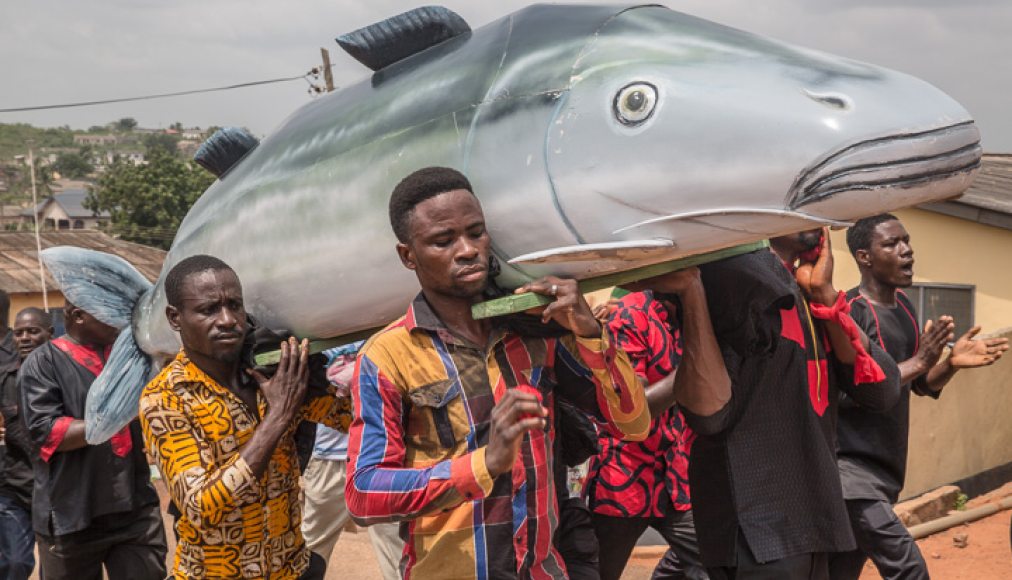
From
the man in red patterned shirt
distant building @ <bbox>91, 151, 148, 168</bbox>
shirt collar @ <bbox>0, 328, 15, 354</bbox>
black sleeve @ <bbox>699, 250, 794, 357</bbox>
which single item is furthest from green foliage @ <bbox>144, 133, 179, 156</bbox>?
black sleeve @ <bbox>699, 250, 794, 357</bbox>

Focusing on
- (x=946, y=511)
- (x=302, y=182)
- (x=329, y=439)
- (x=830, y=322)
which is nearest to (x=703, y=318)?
(x=830, y=322)

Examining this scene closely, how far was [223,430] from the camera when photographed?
2893 millimetres

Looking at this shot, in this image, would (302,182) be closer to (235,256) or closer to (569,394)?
(235,256)

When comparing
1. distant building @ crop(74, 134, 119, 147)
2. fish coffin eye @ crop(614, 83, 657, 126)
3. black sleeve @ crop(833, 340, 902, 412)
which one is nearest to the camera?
fish coffin eye @ crop(614, 83, 657, 126)

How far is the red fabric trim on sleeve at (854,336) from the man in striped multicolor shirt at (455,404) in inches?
42.6

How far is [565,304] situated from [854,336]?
150 centimetres

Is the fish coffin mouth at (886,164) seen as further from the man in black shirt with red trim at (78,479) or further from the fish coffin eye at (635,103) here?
the man in black shirt with red trim at (78,479)

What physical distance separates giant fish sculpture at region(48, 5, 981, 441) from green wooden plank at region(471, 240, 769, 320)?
0.08 metres

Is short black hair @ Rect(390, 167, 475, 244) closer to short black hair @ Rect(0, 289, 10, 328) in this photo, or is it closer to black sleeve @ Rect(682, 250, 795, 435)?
black sleeve @ Rect(682, 250, 795, 435)

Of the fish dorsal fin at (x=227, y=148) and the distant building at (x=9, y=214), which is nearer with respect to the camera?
the fish dorsal fin at (x=227, y=148)

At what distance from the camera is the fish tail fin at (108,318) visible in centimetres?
A: 330

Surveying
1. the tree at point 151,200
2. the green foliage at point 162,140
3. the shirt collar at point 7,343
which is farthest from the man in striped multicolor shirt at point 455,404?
the green foliage at point 162,140

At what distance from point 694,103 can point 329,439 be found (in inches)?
129

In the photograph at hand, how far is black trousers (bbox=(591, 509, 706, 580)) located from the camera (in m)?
4.09
